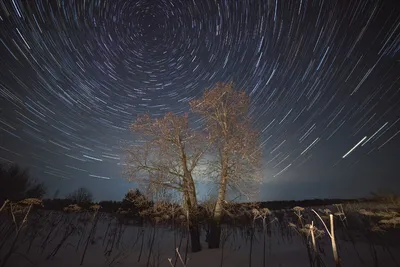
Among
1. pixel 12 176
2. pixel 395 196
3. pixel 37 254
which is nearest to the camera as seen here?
pixel 37 254

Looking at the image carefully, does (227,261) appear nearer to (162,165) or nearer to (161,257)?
(161,257)

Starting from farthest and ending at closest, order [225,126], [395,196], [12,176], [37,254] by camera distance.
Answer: [12,176]
[395,196]
[225,126]
[37,254]

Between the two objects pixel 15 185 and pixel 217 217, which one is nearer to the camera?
pixel 217 217

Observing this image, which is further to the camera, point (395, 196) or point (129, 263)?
point (395, 196)

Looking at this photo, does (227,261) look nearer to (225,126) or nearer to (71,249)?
(225,126)

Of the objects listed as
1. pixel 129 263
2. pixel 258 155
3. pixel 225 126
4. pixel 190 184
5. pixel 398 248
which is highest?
Answer: pixel 225 126

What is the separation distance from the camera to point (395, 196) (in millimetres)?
15570

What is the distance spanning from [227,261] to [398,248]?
403 inches

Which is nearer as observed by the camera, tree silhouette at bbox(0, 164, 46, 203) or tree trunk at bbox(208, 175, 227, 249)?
tree trunk at bbox(208, 175, 227, 249)

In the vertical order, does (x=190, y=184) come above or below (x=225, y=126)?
below

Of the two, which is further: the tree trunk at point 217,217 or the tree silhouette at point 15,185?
the tree silhouette at point 15,185

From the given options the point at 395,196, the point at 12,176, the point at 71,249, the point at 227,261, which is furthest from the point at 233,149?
the point at 12,176

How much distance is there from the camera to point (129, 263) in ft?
37.0

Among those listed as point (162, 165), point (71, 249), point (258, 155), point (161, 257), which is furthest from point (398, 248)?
point (71, 249)
